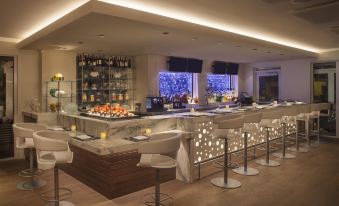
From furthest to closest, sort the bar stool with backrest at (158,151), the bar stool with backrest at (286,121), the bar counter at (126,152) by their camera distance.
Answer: the bar stool with backrest at (286,121), the bar counter at (126,152), the bar stool with backrest at (158,151)

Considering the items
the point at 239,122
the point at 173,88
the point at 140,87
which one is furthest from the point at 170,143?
the point at 173,88

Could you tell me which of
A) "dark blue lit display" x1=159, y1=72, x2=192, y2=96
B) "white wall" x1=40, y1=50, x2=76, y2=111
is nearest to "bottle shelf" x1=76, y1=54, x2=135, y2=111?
"white wall" x1=40, y1=50, x2=76, y2=111

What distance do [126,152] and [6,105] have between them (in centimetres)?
348

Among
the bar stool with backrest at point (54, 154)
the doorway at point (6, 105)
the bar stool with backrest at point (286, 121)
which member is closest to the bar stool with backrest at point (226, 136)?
the bar stool with backrest at point (286, 121)

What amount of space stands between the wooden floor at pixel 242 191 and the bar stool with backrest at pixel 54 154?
12.2 inches

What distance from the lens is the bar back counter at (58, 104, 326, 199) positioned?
131 inches

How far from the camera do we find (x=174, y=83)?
24.8ft

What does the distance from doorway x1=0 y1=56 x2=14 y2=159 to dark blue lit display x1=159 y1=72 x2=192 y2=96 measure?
3.42 m

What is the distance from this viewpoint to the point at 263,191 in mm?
3613

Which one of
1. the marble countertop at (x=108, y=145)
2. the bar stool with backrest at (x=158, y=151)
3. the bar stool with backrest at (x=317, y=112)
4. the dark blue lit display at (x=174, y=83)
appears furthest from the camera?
the dark blue lit display at (x=174, y=83)

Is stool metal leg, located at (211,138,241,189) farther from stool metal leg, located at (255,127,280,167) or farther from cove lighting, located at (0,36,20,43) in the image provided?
cove lighting, located at (0,36,20,43)

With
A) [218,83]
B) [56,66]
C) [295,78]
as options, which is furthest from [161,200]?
[295,78]

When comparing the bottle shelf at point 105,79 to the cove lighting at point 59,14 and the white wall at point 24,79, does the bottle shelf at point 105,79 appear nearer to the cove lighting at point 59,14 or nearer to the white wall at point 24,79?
the white wall at point 24,79

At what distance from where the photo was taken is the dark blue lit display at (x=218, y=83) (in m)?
8.41
